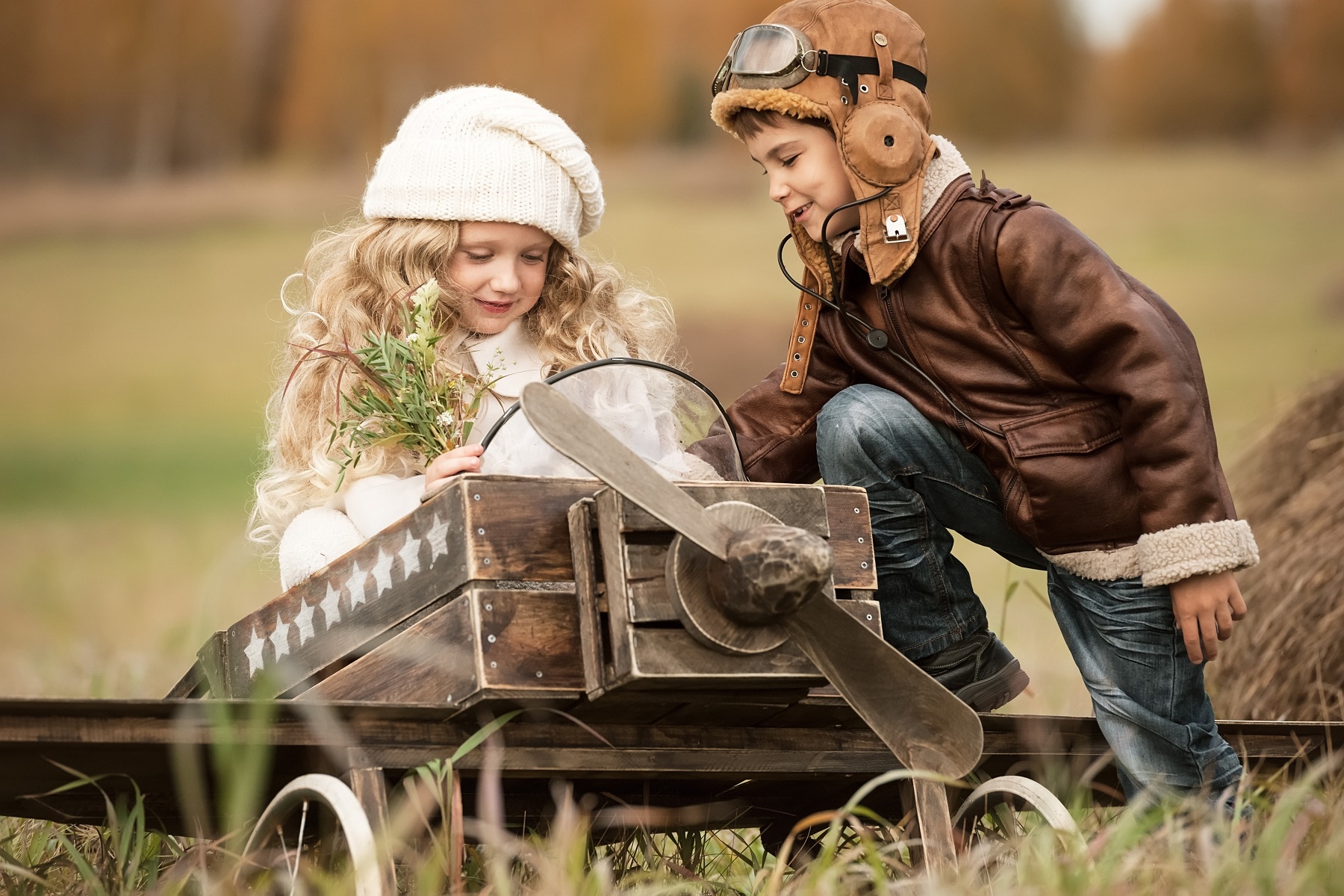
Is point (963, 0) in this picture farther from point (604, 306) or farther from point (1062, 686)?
point (604, 306)

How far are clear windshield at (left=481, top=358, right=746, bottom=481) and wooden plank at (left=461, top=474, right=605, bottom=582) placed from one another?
0.54ft

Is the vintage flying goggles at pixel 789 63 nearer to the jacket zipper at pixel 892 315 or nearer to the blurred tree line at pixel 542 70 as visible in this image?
the jacket zipper at pixel 892 315

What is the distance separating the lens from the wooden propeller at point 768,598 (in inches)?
69.2

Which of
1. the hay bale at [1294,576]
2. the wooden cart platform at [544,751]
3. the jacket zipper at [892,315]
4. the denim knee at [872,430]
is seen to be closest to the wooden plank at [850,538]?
the wooden cart platform at [544,751]

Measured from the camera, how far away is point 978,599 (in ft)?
8.04

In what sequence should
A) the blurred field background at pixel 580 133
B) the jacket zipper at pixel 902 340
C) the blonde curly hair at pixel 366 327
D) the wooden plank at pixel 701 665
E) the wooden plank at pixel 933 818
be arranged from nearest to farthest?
the wooden plank at pixel 701 665 < the wooden plank at pixel 933 818 < the jacket zipper at pixel 902 340 < the blonde curly hair at pixel 366 327 < the blurred field background at pixel 580 133

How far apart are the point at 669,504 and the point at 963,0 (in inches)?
559

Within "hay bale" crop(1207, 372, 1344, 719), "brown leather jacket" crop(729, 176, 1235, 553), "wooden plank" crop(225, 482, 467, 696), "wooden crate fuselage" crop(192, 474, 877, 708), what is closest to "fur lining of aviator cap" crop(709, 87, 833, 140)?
"brown leather jacket" crop(729, 176, 1235, 553)

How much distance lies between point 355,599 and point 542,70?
12.9 metres

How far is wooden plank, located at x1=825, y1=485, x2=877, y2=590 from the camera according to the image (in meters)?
2.08

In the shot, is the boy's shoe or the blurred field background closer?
the boy's shoe

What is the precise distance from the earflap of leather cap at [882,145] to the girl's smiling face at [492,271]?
676 mm

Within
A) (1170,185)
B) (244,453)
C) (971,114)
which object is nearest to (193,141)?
(244,453)

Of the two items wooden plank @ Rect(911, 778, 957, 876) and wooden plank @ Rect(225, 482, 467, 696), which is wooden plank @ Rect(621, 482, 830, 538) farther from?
wooden plank @ Rect(911, 778, 957, 876)
